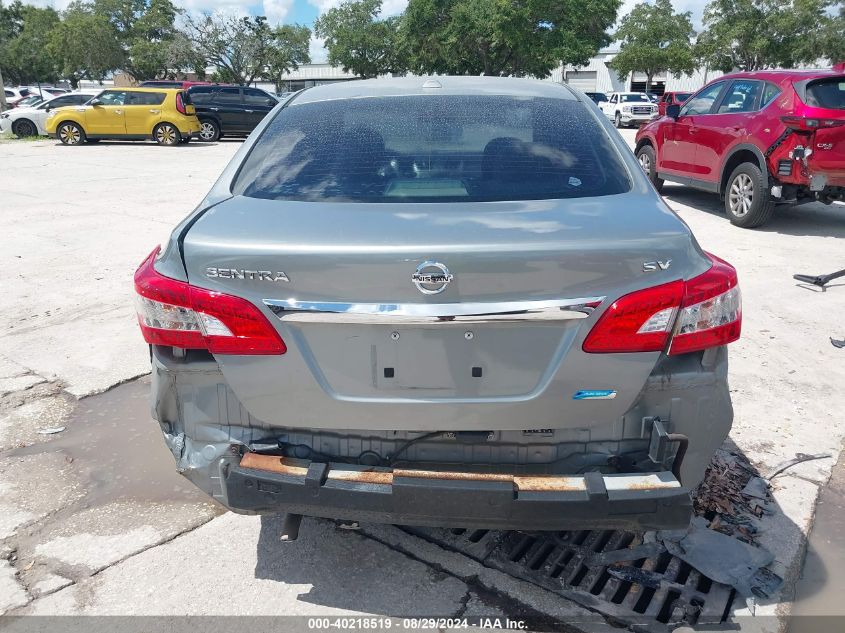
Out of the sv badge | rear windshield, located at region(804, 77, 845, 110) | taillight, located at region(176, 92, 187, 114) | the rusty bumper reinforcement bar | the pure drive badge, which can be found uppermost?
rear windshield, located at region(804, 77, 845, 110)

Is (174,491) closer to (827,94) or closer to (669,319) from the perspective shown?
(669,319)

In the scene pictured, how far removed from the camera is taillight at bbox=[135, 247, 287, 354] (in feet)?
6.89

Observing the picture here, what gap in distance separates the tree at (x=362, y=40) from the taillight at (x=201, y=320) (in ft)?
190

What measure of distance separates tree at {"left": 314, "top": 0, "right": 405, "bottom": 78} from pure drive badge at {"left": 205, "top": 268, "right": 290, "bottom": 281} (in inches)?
2285

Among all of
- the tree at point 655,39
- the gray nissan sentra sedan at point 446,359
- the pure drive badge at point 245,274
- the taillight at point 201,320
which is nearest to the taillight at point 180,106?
the gray nissan sentra sedan at point 446,359

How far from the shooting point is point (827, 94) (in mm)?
7727

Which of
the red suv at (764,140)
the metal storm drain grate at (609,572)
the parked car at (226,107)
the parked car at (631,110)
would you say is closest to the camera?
the metal storm drain grate at (609,572)

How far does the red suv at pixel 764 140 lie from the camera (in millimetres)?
7637

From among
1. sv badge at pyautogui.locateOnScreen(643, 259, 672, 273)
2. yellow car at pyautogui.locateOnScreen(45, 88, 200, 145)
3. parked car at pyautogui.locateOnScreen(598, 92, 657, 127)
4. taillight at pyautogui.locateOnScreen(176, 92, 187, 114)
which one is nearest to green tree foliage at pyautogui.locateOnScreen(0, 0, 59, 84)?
yellow car at pyautogui.locateOnScreen(45, 88, 200, 145)

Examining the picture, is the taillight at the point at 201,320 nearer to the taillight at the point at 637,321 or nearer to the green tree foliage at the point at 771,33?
the taillight at the point at 637,321

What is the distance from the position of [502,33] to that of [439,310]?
42.0m

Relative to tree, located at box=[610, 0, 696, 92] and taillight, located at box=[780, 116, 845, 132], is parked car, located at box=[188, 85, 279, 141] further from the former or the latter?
tree, located at box=[610, 0, 696, 92]

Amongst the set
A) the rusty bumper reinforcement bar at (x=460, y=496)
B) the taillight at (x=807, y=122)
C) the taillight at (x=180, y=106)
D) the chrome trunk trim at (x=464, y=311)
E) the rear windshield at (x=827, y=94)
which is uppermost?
the rear windshield at (x=827, y=94)

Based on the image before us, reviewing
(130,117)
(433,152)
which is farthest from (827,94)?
(130,117)
